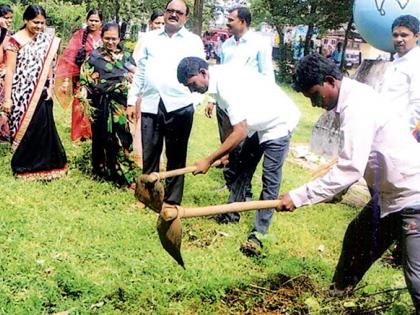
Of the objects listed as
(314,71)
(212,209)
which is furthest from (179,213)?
(314,71)

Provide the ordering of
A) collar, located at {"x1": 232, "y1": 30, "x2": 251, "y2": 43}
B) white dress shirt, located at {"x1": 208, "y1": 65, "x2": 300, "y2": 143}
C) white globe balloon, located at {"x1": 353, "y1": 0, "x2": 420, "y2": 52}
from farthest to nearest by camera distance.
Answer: white globe balloon, located at {"x1": 353, "y1": 0, "x2": 420, "y2": 52}, collar, located at {"x1": 232, "y1": 30, "x2": 251, "y2": 43}, white dress shirt, located at {"x1": 208, "y1": 65, "x2": 300, "y2": 143}

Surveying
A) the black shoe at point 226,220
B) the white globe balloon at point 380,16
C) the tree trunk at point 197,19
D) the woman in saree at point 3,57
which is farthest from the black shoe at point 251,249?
the tree trunk at point 197,19

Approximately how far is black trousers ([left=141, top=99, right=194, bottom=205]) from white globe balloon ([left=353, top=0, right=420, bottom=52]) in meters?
2.78

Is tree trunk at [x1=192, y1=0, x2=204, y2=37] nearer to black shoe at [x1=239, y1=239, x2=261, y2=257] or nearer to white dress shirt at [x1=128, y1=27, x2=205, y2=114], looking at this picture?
white dress shirt at [x1=128, y1=27, x2=205, y2=114]

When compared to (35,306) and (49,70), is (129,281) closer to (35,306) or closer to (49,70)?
(35,306)

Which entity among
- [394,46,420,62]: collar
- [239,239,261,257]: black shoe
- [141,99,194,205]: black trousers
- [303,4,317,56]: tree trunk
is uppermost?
[394,46,420,62]: collar

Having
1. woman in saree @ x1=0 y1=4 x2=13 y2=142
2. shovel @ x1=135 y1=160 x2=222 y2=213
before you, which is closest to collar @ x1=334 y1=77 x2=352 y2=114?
shovel @ x1=135 y1=160 x2=222 y2=213

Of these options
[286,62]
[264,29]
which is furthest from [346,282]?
[264,29]

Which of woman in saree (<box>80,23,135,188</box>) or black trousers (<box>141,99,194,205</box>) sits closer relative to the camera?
black trousers (<box>141,99,194,205</box>)

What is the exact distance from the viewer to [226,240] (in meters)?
4.48

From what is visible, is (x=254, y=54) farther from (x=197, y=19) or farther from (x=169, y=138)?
(x=197, y=19)

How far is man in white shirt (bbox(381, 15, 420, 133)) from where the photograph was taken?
421 centimetres

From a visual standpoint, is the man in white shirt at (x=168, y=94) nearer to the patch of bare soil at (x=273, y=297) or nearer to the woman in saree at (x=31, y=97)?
the woman in saree at (x=31, y=97)

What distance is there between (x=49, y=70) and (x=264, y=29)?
45735mm
